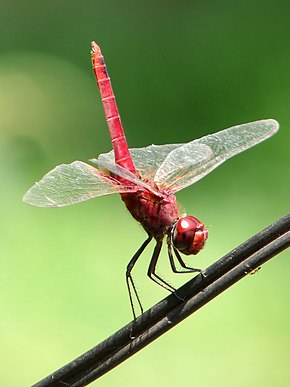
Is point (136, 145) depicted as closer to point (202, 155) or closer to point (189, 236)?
point (202, 155)

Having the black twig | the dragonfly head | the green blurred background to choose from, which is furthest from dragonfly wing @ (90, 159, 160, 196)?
the green blurred background

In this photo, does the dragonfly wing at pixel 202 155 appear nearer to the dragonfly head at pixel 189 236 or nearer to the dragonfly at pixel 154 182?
the dragonfly at pixel 154 182

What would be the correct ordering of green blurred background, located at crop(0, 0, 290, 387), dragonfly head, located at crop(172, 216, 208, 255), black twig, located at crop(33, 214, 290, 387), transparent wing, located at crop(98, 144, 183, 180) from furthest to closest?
green blurred background, located at crop(0, 0, 290, 387) → transparent wing, located at crop(98, 144, 183, 180) → dragonfly head, located at crop(172, 216, 208, 255) → black twig, located at crop(33, 214, 290, 387)

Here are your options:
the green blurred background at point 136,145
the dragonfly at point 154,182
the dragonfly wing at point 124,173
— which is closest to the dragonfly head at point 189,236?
the dragonfly at point 154,182

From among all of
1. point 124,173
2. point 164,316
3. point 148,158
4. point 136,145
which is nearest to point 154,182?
point 124,173

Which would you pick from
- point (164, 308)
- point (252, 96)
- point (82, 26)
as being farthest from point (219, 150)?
point (82, 26)

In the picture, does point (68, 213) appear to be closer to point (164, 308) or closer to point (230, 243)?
point (230, 243)

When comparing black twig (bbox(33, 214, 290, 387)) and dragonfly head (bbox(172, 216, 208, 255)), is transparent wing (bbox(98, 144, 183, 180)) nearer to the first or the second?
dragonfly head (bbox(172, 216, 208, 255))
